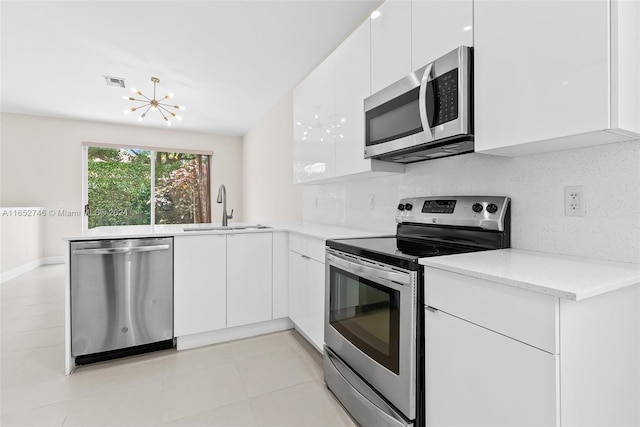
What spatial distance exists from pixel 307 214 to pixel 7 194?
536 cm

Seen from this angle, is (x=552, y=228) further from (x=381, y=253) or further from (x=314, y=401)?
(x=314, y=401)

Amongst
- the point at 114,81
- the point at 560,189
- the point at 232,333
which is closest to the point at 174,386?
the point at 232,333

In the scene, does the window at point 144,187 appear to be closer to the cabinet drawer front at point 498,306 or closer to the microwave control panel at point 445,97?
the microwave control panel at point 445,97

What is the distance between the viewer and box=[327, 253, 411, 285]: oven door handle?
1.26 meters

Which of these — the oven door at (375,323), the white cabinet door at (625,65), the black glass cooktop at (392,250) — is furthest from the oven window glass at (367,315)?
the white cabinet door at (625,65)

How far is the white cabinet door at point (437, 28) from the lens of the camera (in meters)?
1.32

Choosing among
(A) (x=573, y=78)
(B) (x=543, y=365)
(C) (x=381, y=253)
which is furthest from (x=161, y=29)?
(B) (x=543, y=365)

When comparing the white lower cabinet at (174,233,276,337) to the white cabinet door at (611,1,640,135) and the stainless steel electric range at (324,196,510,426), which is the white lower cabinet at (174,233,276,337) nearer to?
the stainless steel electric range at (324,196,510,426)

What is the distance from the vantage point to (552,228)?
1.31 m

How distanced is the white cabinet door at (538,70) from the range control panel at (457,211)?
0.30 m

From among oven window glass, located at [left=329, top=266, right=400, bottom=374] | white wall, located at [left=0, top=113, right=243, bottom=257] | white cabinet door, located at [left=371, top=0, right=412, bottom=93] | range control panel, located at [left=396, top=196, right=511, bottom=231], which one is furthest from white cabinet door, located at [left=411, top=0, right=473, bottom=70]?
white wall, located at [left=0, top=113, right=243, bottom=257]

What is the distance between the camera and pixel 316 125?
2.63 metres

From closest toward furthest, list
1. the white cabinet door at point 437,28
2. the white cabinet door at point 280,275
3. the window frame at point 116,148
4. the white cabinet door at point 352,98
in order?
the white cabinet door at point 437,28
the white cabinet door at point 352,98
the white cabinet door at point 280,275
the window frame at point 116,148

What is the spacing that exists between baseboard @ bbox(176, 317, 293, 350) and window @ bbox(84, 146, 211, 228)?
4.49m
